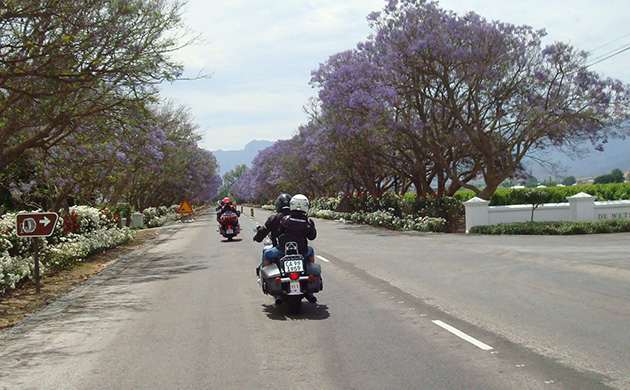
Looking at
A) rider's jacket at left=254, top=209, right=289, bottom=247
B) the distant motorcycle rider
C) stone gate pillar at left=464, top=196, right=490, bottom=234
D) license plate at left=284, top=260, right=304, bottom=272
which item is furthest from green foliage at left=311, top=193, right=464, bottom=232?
license plate at left=284, top=260, right=304, bottom=272

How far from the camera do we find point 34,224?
11.7 m

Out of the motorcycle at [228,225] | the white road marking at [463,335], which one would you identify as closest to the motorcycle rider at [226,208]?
the motorcycle at [228,225]

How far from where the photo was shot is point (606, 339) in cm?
694

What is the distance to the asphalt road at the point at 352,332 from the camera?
227 inches

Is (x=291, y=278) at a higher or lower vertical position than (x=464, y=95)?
lower

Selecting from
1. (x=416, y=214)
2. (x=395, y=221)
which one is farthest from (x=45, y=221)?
(x=395, y=221)

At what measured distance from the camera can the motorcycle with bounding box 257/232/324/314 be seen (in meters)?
8.78

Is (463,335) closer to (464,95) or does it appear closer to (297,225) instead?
(297,225)

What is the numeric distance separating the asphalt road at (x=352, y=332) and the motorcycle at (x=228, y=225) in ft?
35.9

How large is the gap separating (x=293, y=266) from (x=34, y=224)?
19.0 feet

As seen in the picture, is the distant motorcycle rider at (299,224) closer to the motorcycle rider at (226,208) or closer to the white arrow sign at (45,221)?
the white arrow sign at (45,221)

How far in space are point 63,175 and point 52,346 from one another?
16609 mm

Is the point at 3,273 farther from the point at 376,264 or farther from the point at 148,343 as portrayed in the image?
the point at 376,264

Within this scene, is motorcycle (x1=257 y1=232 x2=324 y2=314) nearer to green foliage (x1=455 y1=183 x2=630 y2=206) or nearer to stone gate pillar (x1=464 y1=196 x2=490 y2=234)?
stone gate pillar (x1=464 y1=196 x2=490 y2=234)
